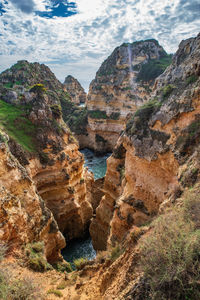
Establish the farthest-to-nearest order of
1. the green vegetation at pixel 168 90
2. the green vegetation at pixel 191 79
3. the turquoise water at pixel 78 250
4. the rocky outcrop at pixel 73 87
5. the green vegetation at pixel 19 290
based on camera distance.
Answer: the rocky outcrop at pixel 73 87
the turquoise water at pixel 78 250
the green vegetation at pixel 168 90
the green vegetation at pixel 191 79
the green vegetation at pixel 19 290

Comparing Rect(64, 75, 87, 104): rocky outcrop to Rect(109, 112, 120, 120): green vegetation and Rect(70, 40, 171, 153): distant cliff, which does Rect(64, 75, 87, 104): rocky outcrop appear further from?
Rect(109, 112, 120, 120): green vegetation

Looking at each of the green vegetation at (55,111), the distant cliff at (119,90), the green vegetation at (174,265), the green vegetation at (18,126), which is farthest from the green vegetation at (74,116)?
the green vegetation at (174,265)

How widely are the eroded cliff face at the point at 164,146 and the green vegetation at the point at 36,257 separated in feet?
14.6

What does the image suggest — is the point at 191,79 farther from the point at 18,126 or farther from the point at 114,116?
the point at 114,116

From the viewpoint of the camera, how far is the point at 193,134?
886 cm

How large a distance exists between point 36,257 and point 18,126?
37.6 ft

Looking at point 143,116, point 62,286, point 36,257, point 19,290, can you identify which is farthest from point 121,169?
point 19,290

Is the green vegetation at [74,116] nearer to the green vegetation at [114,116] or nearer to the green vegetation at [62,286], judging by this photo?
the green vegetation at [114,116]

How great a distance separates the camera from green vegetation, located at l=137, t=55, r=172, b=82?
1795 inches

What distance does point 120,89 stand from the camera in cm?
4994

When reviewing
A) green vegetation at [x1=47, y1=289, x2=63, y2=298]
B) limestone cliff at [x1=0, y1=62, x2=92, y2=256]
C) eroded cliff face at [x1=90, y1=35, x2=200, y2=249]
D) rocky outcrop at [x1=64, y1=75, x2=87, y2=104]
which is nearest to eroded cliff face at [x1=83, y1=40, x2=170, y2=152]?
limestone cliff at [x1=0, y1=62, x2=92, y2=256]

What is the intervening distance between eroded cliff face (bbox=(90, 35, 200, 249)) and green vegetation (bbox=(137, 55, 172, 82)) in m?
34.9

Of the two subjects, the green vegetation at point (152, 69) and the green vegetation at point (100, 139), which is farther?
the green vegetation at point (100, 139)

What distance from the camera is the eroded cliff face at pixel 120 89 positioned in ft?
155
